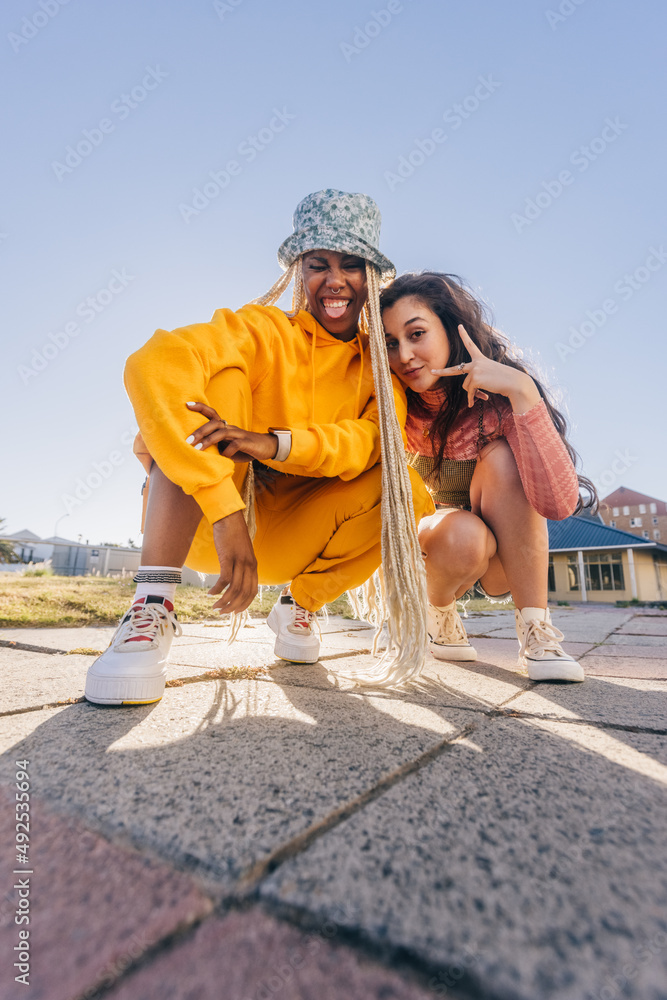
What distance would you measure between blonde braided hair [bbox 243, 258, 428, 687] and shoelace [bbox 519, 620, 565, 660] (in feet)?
1.26

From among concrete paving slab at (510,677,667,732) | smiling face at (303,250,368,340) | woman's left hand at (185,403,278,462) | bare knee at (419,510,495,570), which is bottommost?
concrete paving slab at (510,677,667,732)

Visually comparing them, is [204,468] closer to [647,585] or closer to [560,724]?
[560,724]

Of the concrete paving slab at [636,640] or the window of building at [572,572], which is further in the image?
the window of building at [572,572]

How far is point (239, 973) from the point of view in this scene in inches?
14.1

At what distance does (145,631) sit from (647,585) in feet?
70.2

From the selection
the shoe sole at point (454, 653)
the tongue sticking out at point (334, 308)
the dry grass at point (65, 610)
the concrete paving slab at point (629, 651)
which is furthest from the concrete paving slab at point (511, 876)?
the dry grass at point (65, 610)

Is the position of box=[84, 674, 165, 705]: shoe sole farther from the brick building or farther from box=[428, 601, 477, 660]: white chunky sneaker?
the brick building

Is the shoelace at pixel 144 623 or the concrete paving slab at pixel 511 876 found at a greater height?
the shoelace at pixel 144 623

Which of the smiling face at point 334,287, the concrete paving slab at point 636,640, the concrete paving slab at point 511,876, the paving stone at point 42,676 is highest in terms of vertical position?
the smiling face at point 334,287

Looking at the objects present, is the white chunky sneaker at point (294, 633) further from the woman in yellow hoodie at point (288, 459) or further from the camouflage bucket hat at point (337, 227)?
the camouflage bucket hat at point (337, 227)

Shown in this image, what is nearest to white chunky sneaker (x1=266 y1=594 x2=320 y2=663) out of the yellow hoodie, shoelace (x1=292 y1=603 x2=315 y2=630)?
shoelace (x1=292 y1=603 x2=315 y2=630)

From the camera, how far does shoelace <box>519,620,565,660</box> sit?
1533 mm

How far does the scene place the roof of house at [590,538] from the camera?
1686 cm

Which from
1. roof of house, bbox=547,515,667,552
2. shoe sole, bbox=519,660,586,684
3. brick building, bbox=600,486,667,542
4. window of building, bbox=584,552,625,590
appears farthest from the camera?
brick building, bbox=600,486,667,542
